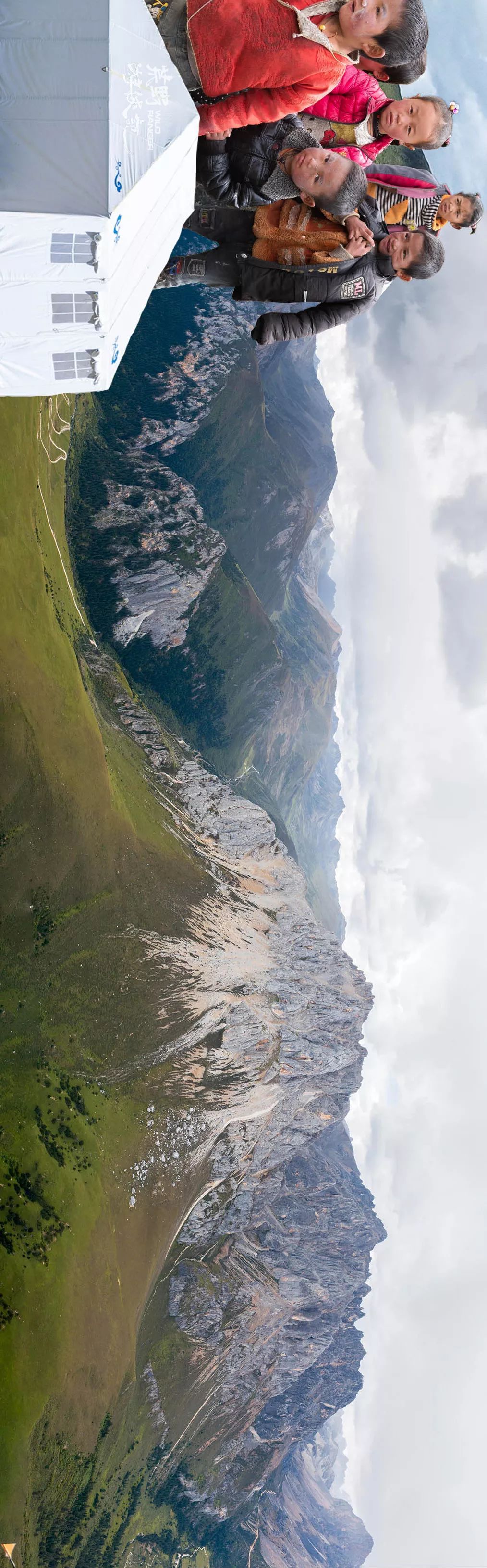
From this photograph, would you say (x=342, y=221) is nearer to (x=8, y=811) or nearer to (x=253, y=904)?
(x=8, y=811)

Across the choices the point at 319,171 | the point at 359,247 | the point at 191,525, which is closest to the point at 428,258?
the point at 359,247

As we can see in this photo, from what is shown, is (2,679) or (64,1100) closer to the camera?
(2,679)

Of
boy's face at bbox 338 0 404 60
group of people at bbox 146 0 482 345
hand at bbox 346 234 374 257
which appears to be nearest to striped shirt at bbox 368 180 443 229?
group of people at bbox 146 0 482 345

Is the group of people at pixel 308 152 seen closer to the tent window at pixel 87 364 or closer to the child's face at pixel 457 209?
the child's face at pixel 457 209

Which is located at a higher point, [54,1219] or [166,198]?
[166,198]

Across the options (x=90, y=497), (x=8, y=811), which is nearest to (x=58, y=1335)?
(x=8, y=811)

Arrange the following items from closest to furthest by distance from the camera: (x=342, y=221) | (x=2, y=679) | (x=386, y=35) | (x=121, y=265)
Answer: (x=386, y=35) < (x=121, y=265) < (x=342, y=221) < (x=2, y=679)

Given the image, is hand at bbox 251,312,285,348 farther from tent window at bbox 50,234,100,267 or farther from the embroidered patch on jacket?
tent window at bbox 50,234,100,267

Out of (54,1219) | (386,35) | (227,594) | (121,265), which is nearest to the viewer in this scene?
(386,35)
